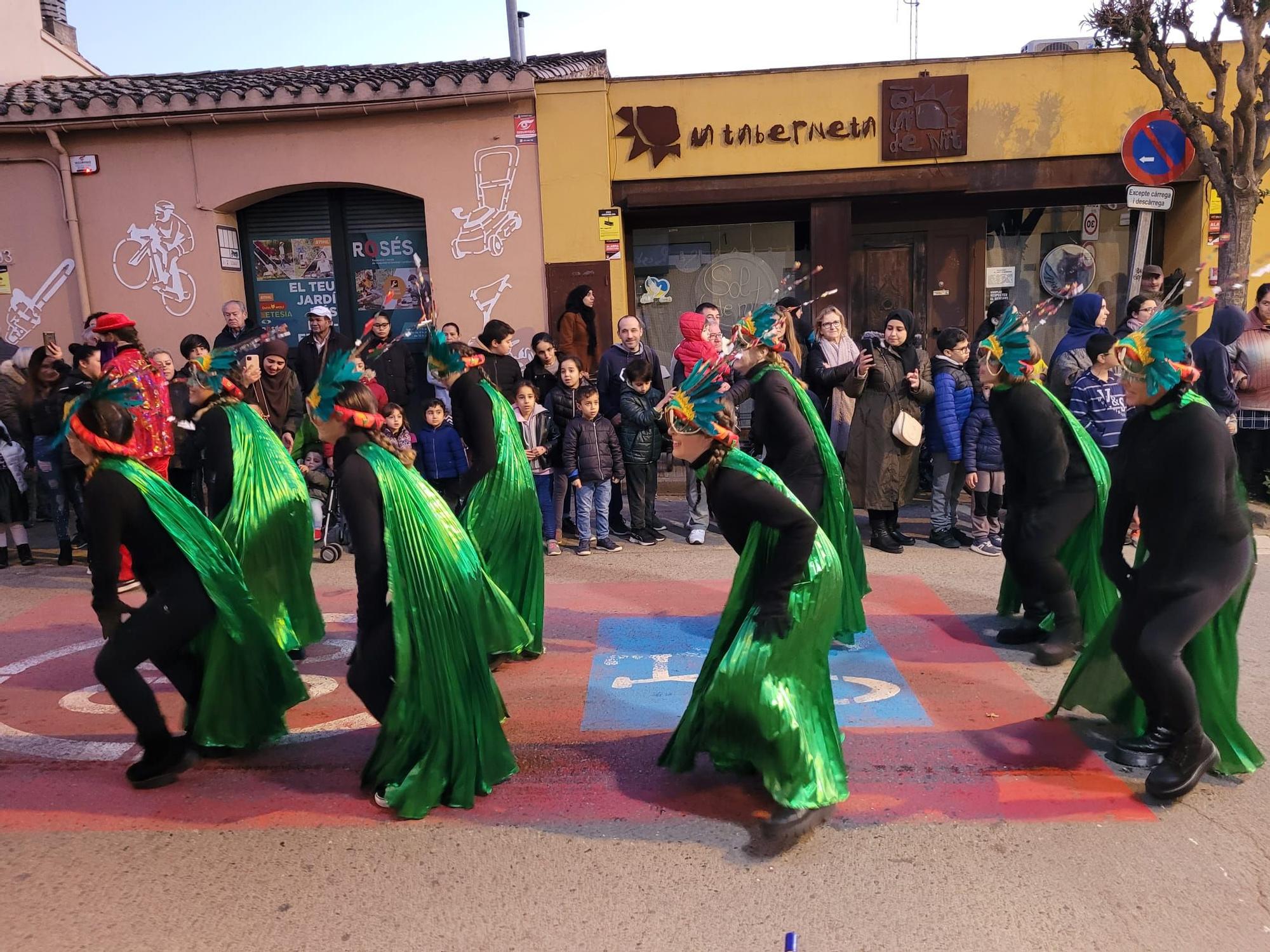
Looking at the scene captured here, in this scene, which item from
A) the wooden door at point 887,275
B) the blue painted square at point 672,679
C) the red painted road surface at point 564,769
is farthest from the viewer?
the wooden door at point 887,275

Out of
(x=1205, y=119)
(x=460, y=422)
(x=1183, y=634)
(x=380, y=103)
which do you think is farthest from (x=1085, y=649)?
(x=380, y=103)

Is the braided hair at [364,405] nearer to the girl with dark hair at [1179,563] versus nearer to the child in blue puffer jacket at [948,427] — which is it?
the girl with dark hair at [1179,563]

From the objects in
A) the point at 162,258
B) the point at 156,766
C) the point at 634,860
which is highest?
the point at 162,258

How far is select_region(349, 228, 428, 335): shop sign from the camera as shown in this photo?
11.6m

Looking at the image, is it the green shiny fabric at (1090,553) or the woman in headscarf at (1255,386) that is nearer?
the green shiny fabric at (1090,553)

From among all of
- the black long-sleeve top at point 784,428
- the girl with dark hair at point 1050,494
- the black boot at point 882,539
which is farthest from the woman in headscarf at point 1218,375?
the black long-sleeve top at point 784,428

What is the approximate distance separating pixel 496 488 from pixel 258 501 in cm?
127

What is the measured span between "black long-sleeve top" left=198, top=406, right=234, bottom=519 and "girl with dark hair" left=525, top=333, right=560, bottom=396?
3.52 m

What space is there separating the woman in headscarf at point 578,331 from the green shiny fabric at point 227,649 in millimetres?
6796

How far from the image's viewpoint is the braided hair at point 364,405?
3680mm

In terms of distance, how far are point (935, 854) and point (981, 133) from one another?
9323mm

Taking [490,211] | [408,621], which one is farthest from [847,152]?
[408,621]

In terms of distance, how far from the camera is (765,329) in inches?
205

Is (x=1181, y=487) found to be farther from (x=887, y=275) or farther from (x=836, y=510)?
(x=887, y=275)
